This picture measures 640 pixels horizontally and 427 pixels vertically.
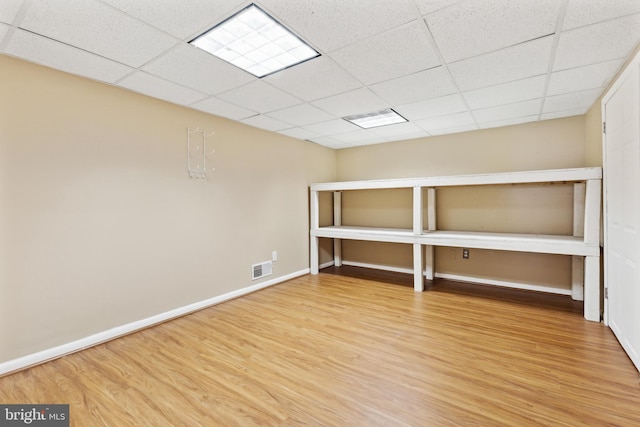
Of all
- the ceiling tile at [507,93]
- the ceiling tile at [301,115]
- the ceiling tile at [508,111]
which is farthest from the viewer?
the ceiling tile at [301,115]

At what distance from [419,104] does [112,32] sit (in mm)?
2711

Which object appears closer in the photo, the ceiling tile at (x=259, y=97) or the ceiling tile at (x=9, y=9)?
the ceiling tile at (x=9, y=9)

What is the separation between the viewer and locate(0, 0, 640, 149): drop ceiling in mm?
1590

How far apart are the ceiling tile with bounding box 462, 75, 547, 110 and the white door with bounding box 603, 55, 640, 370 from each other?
527mm

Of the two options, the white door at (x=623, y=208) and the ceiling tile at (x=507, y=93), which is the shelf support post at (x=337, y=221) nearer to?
the ceiling tile at (x=507, y=93)

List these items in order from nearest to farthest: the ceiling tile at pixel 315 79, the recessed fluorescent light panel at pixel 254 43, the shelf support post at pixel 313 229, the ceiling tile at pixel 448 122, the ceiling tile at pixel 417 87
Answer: the recessed fluorescent light panel at pixel 254 43 → the ceiling tile at pixel 315 79 → the ceiling tile at pixel 417 87 → the ceiling tile at pixel 448 122 → the shelf support post at pixel 313 229

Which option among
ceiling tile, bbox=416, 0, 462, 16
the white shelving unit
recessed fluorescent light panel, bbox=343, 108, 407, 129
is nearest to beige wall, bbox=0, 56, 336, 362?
recessed fluorescent light panel, bbox=343, 108, 407, 129

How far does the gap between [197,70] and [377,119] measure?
225 centimetres

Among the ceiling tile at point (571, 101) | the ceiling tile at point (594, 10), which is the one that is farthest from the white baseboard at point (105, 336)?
the ceiling tile at point (571, 101)

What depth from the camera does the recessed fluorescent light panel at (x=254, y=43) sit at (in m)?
1.75

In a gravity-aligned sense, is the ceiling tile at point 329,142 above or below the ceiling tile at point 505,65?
above

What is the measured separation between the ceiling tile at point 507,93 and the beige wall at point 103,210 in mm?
2717

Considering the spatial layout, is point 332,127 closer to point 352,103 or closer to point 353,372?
point 352,103

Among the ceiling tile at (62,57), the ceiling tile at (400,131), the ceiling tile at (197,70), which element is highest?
the ceiling tile at (400,131)
